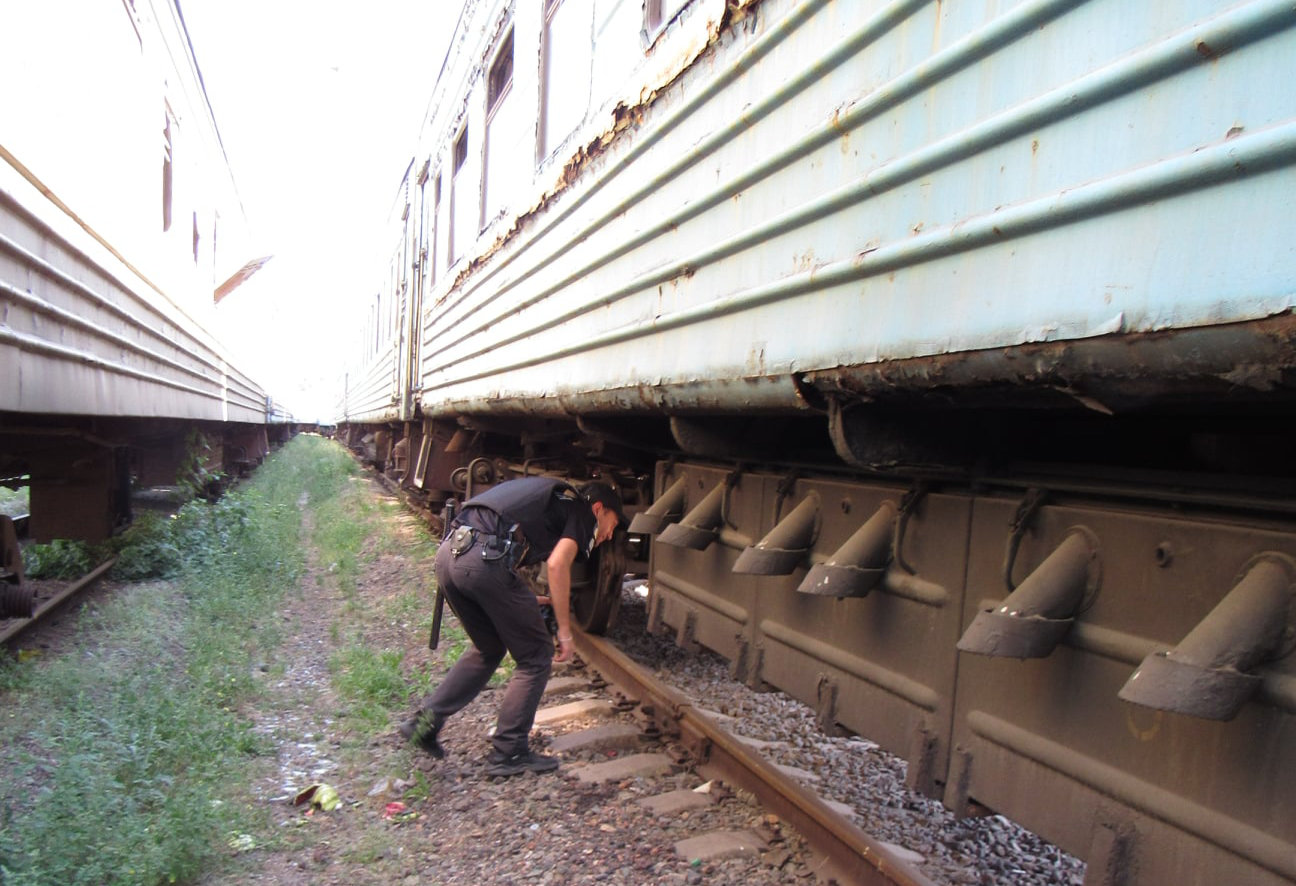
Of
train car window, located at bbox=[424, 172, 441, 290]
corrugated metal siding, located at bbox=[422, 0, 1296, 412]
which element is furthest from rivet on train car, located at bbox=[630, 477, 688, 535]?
train car window, located at bbox=[424, 172, 441, 290]

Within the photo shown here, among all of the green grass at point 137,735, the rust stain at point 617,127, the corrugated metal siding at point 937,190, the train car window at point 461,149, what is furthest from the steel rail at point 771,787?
the train car window at point 461,149

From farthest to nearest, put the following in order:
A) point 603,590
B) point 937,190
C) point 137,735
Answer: point 603,590, point 137,735, point 937,190

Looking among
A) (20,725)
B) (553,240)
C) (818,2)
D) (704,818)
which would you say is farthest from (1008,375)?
(20,725)

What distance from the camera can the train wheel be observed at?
549cm

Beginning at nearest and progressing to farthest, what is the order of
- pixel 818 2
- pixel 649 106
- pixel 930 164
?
1. pixel 930 164
2. pixel 818 2
3. pixel 649 106

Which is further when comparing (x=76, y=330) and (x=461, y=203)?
(x=461, y=203)

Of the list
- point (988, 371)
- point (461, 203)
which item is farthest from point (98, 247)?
point (988, 371)

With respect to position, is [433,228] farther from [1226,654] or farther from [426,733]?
[1226,654]

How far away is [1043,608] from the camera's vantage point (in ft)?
6.14

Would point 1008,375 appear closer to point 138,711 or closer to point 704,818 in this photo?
point 704,818

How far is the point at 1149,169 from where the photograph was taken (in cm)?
133

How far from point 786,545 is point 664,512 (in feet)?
3.54

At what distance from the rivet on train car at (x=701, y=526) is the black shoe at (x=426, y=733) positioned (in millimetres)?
1318

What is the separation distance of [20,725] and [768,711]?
129 inches
